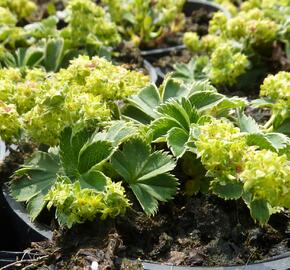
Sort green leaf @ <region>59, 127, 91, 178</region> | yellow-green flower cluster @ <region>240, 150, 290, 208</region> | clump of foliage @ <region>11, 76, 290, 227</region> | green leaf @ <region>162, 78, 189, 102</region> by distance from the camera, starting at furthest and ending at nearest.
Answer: green leaf @ <region>162, 78, 189, 102</region>
green leaf @ <region>59, 127, 91, 178</region>
clump of foliage @ <region>11, 76, 290, 227</region>
yellow-green flower cluster @ <region>240, 150, 290, 208</region>

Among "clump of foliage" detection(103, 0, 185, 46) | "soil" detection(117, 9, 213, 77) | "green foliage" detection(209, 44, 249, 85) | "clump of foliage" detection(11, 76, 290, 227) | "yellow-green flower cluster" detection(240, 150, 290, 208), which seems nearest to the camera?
"yellow-green flower cluster" detection(240, 150, 290, 208)

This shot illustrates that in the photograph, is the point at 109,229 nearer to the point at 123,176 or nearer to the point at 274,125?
the point at 123,176

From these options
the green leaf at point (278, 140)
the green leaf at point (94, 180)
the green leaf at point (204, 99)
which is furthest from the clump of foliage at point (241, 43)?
the green leaf at point (94, 180)

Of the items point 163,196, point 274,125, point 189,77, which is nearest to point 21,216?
point 163,196

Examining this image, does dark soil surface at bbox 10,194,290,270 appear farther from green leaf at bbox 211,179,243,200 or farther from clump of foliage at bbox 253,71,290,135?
clump of foliage at bbox 253,71,290,135

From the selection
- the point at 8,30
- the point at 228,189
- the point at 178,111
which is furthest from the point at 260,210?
the point at 8,30

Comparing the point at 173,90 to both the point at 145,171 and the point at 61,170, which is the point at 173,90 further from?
the point at 61,170

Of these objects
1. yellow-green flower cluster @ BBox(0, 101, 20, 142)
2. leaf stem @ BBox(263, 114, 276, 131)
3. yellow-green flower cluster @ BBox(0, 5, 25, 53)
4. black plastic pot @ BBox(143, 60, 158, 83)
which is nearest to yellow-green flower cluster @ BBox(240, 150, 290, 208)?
leaf stem @ BBox(263, 114, 276, 131)
